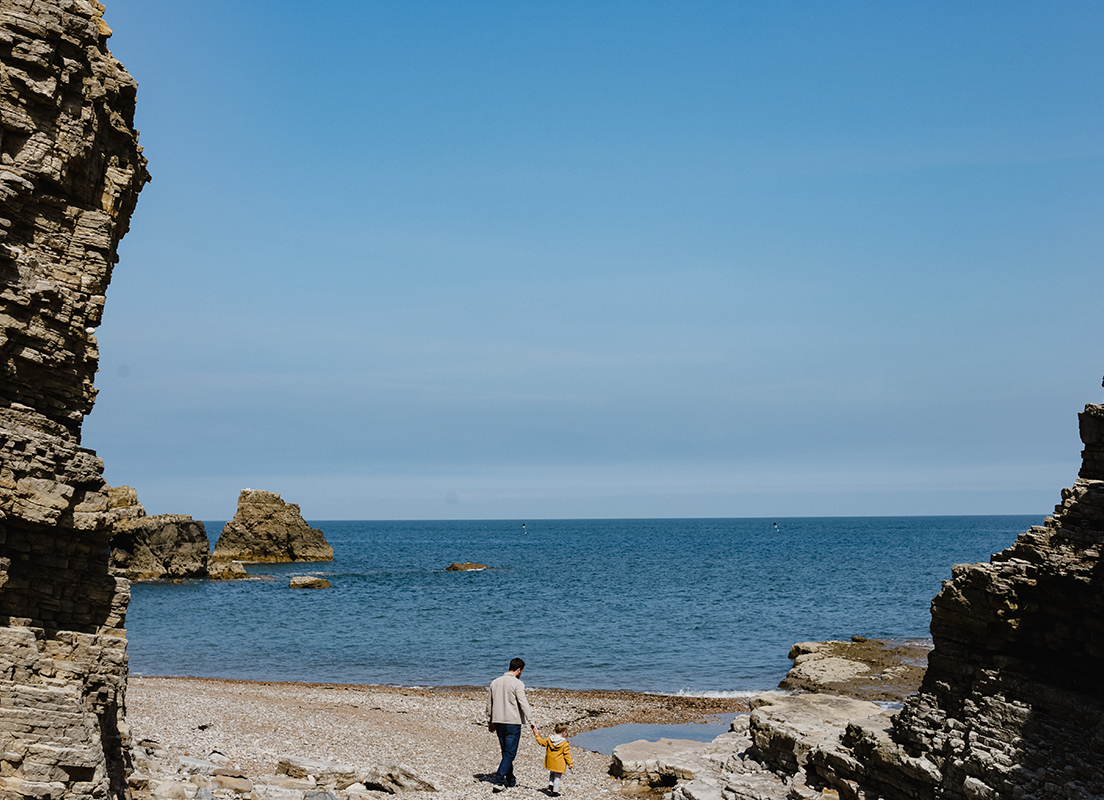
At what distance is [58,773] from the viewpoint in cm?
820

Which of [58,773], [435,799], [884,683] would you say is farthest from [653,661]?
[58,773]

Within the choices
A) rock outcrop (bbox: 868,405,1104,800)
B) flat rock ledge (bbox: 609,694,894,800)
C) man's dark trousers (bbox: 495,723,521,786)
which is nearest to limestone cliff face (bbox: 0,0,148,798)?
man's dark trousers (bbox: 495,723,521,786)

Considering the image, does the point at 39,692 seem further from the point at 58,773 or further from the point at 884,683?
the point at 884,683

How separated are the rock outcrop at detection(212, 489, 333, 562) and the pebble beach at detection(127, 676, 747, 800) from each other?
68289mm

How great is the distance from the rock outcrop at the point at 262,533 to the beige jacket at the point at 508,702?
86.8 m

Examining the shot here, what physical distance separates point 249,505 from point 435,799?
89.1m

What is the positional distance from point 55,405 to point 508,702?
959cm

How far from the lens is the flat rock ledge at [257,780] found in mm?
12005

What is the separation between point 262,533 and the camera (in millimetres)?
99062

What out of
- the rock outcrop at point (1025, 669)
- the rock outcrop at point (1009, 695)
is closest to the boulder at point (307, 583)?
the rock outcrop at point (1009, 695)

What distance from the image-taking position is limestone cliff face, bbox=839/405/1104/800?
33.9 feet

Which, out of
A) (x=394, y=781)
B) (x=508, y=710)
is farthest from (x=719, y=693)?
(x=394, y=781)

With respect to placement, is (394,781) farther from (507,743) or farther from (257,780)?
(257,780)

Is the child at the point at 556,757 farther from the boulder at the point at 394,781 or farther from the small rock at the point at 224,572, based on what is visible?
the small rock at the point at 224,572
